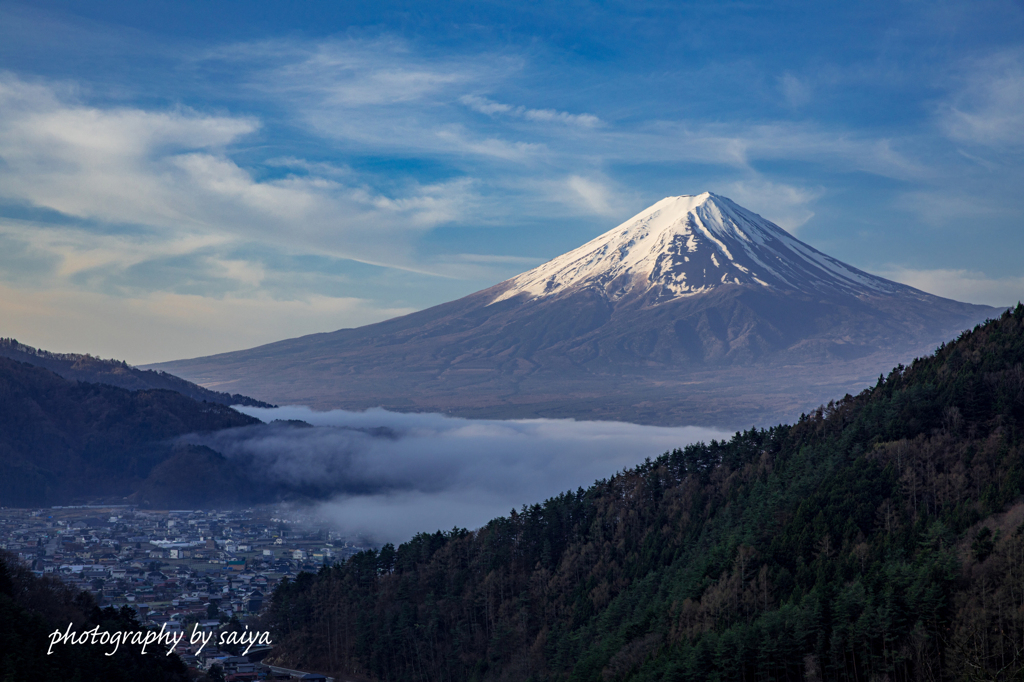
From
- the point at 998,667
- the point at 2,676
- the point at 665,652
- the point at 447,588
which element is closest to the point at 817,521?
the point at 665,652

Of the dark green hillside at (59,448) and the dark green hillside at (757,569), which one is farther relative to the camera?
the dark green hillside at (59,448)

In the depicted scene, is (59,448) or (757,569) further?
(59,448)

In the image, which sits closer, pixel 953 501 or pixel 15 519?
pixel 953 501

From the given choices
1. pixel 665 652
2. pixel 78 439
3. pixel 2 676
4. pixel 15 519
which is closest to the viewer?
pixel 2 676

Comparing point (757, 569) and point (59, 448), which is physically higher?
point (59, 448)

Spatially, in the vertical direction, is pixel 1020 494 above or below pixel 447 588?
above

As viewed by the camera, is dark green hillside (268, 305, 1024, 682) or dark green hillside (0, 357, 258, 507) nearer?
dark green hillside (268, 305, 1024, 682)

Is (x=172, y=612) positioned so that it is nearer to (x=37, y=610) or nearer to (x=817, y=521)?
(x=37, y=610)

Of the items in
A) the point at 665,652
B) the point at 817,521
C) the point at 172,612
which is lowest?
the point at 172,612
